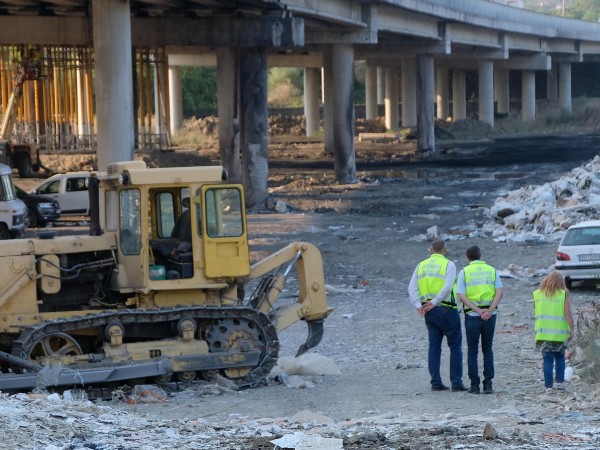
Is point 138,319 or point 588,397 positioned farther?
point 138,319

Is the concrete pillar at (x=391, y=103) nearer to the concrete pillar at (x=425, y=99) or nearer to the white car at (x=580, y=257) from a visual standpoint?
the concrete pillar at (x=425, y=99)

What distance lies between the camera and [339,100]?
5000 cm

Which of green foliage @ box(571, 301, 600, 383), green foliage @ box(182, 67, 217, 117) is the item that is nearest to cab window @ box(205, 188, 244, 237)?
green foliage @ box(571, 301, 600, 383)

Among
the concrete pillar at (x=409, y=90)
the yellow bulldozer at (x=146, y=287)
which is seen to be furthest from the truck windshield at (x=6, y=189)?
the concrete pillar at (x=409, y=90)

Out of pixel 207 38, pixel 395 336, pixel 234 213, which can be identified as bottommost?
pixel 395 336

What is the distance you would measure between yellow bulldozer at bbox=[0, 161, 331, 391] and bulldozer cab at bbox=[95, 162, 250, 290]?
1 cm

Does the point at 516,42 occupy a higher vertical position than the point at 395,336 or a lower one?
higher

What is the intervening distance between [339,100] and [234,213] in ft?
117

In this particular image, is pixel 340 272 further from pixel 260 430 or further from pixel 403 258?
pixel 260 430

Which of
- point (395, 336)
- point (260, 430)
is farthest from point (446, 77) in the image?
point (260, 430)

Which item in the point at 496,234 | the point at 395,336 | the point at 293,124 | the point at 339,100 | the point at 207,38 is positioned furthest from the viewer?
the point at 293,124

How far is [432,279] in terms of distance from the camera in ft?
45.6

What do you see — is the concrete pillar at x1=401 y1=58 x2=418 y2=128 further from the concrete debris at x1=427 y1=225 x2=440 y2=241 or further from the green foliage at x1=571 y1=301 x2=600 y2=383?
the green foliage at x1=571 y1=301 x2=600 y2=383

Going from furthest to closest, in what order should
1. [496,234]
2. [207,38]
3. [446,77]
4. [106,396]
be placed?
[446,77]
[207,38]
[496,234]
[106,396]
